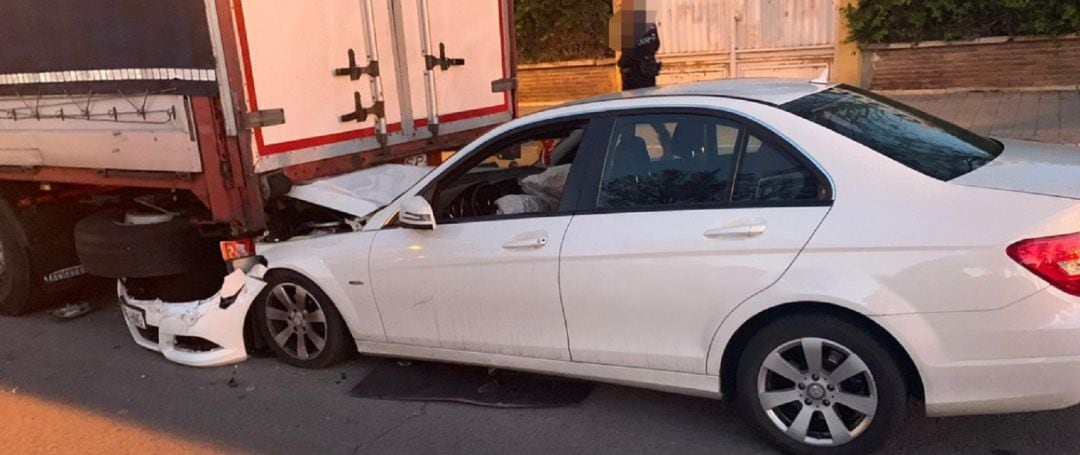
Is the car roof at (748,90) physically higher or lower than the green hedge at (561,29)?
lower

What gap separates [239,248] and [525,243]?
1.93m

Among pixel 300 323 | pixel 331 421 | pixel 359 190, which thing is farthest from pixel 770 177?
pixel 300 323

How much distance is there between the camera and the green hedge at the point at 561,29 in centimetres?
1434

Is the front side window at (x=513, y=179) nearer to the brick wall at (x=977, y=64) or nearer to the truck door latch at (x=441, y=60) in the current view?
the truck door latch at (x=441, y=60)

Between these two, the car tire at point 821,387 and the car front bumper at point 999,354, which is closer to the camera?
the car front bumper at point 999,354

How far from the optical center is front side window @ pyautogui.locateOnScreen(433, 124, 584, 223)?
4.10 metres

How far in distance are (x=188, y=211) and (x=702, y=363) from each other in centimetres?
350

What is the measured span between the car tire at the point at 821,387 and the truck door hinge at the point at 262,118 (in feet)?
9.21

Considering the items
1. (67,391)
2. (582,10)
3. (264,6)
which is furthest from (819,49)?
(67,391)

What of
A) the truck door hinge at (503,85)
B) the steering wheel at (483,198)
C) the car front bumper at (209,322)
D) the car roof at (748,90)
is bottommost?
the car front bumper at (209,322)

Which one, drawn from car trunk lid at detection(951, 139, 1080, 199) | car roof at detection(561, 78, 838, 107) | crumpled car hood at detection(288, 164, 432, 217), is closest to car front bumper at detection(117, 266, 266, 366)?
crumpled car hood at detection(288, 164, 432, 217)

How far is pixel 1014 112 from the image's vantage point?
10.4 m

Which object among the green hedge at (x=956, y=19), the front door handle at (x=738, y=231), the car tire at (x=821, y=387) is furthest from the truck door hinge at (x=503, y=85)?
the green hedge at (x=956, y=19)

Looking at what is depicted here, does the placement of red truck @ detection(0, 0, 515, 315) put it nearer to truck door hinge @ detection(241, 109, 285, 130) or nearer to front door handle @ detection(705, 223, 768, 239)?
truck door hinge @ detection(241, 109, 285, 130)
